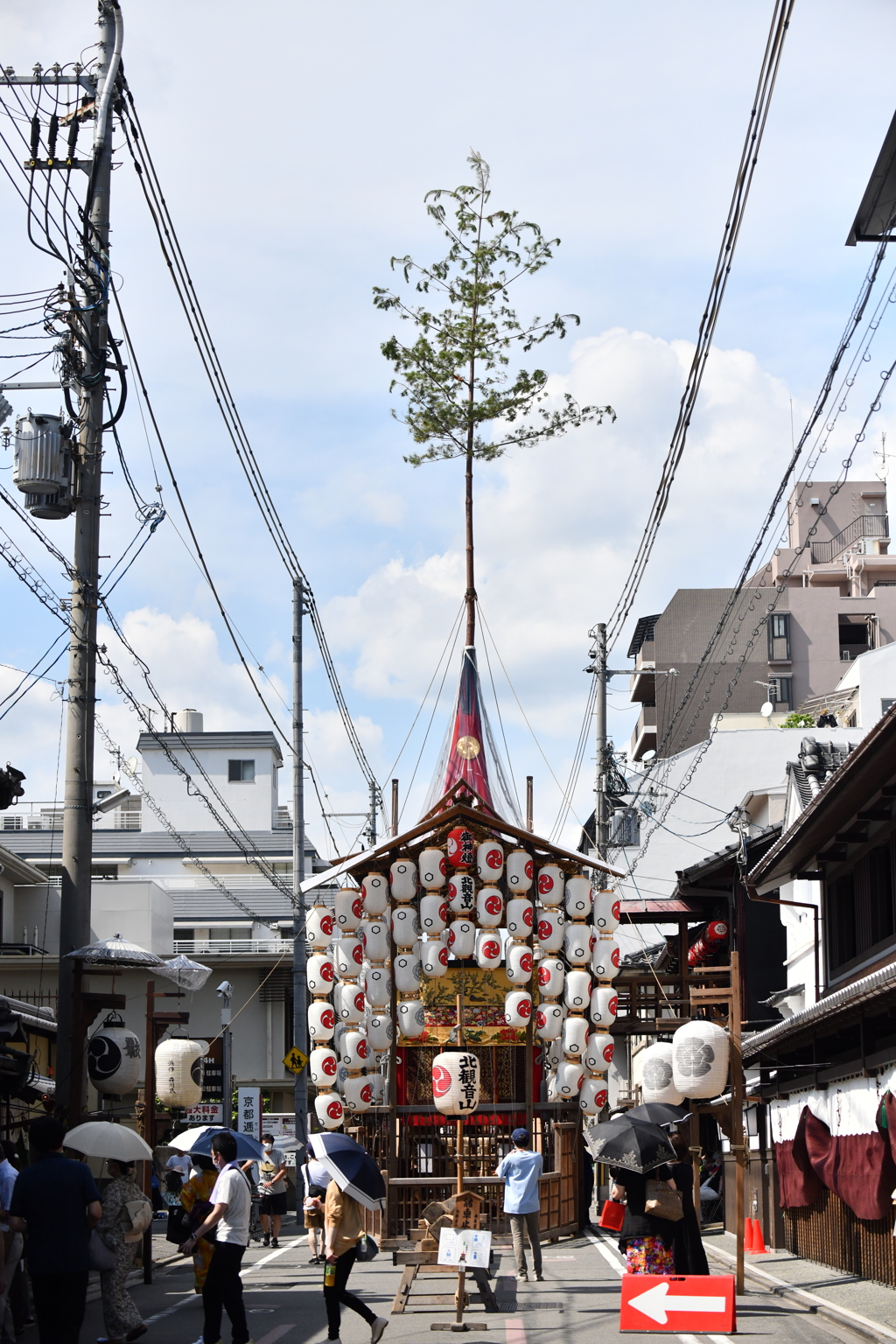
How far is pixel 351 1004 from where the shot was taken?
23938 millimetres

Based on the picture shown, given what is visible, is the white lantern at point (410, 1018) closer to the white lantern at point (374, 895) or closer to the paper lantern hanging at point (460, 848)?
the white lantern at point (374, 895)

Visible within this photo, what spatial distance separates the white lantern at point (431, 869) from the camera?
2444 centimetres

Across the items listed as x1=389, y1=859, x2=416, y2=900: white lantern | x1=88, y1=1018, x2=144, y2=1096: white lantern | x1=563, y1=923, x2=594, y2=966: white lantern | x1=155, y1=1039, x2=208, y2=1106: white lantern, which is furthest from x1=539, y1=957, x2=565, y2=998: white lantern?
x1=88, y1=1018, x2=144, y2=1096: white lantern

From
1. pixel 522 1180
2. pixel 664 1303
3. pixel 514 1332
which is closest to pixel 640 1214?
pixel 664 1303

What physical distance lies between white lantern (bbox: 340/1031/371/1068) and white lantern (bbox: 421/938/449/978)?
153cm

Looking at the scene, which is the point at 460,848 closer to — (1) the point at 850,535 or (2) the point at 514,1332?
(2) the point at 514,1332

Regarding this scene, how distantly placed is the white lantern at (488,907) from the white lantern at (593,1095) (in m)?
3.04

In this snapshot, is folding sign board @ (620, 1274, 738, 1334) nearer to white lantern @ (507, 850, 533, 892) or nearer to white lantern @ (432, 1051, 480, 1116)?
white lantern @ (432, 1051, 480, 1116)

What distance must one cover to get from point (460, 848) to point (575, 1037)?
142 inches

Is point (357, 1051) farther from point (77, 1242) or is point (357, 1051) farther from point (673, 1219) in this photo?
point (77, 1242)

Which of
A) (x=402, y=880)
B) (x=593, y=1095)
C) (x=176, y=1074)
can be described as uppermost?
(x=402, y=880)

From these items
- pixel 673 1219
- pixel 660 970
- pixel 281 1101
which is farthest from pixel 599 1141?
pixel 281 1101

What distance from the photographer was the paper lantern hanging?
80.4 ft

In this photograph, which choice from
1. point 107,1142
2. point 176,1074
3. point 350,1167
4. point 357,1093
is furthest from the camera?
point 176,1074
